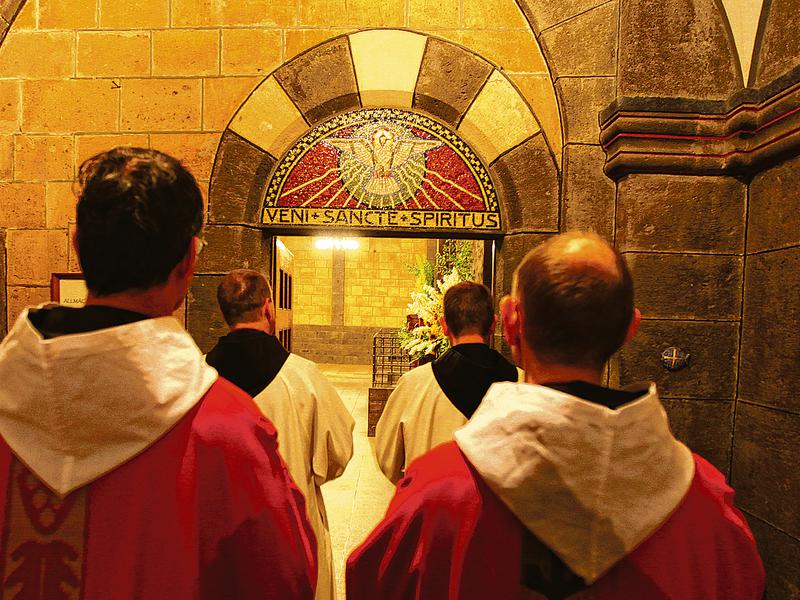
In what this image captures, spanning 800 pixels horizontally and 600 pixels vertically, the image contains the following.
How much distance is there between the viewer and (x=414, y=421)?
247 centimetres

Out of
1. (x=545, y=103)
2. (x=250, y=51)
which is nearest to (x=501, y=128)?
(x=545, y=103)

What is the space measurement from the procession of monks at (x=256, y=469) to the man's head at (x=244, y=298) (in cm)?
133

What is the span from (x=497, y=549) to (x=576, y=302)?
0.44 metres

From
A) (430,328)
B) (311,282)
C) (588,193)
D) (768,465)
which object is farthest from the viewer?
(311,282)

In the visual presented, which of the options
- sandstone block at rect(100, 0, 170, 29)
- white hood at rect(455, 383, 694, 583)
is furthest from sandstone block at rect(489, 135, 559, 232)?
white hood at rect(455, 383, 694, 583)

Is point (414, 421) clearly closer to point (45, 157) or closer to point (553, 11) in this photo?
point (553, 11)

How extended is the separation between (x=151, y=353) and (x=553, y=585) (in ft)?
2.53

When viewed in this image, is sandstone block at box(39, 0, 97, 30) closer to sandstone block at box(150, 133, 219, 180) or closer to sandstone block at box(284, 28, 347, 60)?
sandstone block at box(150, 133, 219, 180)

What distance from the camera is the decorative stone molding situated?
3.14 metres

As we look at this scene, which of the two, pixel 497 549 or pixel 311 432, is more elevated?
pixel 497 549

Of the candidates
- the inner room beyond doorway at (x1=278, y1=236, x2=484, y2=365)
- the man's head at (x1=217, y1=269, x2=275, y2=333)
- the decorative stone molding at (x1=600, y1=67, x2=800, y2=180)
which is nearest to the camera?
the man's head at (x1=217, y1=269, x2=275, y2=333)

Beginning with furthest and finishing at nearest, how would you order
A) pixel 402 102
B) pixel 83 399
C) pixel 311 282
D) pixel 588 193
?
pixel 311 282 → pixel 402 102 → pixel 588 193 → pixel 83 399

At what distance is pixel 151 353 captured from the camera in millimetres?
888

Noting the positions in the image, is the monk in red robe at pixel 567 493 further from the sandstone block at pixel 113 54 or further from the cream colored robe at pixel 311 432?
the sandstone block at pixel 113 54
